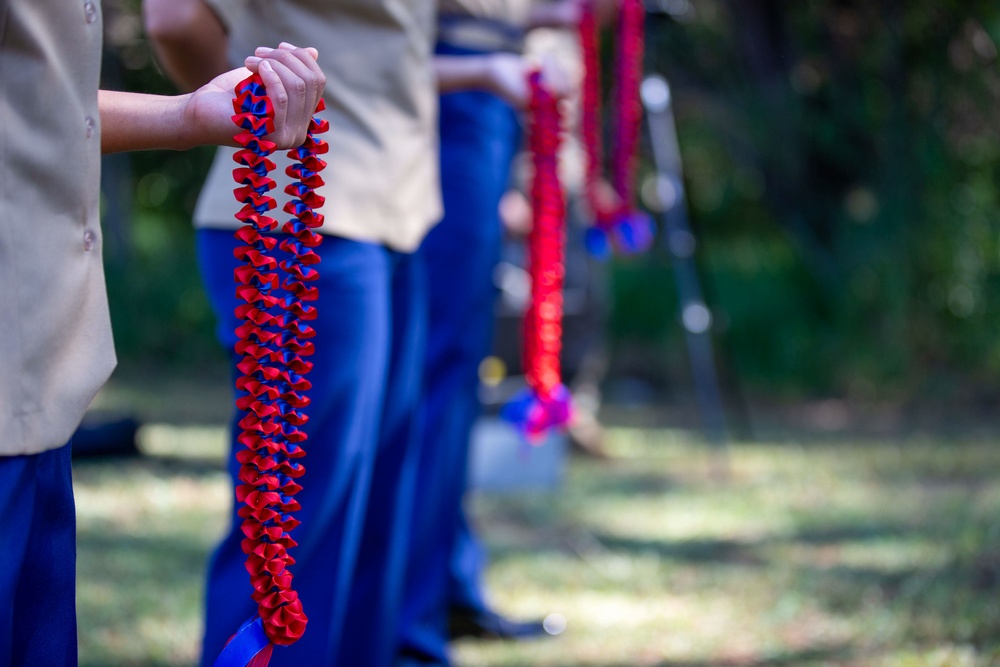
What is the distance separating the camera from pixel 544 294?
2.45m

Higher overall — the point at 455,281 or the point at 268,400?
the point at 455,281

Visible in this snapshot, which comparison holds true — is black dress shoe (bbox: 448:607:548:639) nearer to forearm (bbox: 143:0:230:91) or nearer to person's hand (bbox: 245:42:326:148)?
forearm (bbox: 143:0:230:91)

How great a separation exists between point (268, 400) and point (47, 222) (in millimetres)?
285

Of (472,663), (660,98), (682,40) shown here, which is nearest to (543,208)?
(472,663)

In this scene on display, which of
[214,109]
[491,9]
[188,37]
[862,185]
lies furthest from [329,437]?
[862,185]

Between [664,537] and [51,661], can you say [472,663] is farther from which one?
[51,661]

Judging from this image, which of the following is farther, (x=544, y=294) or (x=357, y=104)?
(x=544, y=294)

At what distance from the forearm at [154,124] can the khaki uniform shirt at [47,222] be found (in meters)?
0.08

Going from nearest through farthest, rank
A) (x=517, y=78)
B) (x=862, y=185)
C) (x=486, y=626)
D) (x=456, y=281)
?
(x=517, y=78) < (x=456, y=281) < (x=486, y=626) < (x=862, y=185)

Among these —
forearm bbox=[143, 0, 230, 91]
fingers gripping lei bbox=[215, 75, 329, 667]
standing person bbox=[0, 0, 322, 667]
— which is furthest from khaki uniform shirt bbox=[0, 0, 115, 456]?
forearm bbox=[143, 0, 230, 91]

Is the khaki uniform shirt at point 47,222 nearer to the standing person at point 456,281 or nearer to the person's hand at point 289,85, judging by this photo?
the person's hand at point 289,85

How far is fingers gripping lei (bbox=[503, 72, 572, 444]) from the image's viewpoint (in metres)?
2.39

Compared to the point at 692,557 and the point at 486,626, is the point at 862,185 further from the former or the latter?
the point at 486,626

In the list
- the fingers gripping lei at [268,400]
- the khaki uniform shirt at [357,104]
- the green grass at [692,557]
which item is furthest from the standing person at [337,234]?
the green grass at [692,557]
